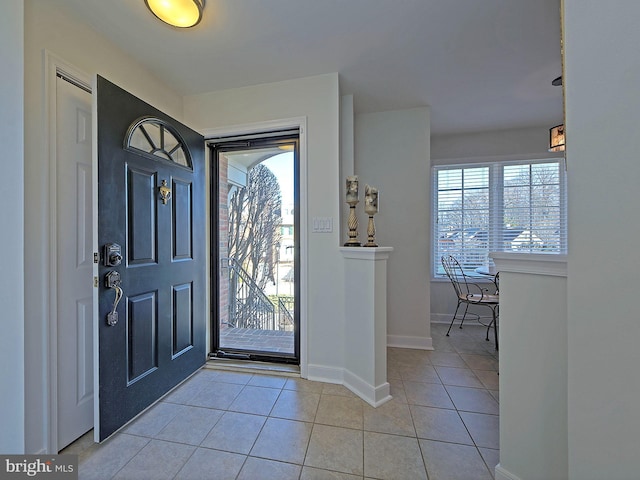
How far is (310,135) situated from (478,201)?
2674 mm

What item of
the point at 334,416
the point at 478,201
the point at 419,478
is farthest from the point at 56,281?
the point at 478,201

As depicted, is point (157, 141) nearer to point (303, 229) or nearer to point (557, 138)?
point (303, 229)

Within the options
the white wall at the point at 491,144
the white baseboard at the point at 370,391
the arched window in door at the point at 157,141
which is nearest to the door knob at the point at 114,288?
the arched window in door at the point at 157,141

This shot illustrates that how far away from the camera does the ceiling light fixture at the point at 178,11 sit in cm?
140

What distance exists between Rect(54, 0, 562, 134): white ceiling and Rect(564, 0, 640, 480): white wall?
124 centimetres

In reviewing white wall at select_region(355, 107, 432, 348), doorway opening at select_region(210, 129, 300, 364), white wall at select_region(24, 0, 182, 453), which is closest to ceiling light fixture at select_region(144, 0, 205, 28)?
white wall at select_region(24, 0, 182, 453)

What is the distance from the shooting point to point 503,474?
118 cm

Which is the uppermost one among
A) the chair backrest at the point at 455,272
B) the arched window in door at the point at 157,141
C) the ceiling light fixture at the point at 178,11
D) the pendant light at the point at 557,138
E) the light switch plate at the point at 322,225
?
the ceiling light fixture at the point at 178,11

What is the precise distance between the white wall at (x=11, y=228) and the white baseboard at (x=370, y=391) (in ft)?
5.78

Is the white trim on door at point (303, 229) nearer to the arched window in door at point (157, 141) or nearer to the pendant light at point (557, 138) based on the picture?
the arched window in door at point (157, 141)

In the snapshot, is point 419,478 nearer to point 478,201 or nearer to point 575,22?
point 575,22

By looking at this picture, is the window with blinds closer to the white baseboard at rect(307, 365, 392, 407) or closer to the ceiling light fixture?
the white baseboard at rect(307, 365, 392, 407)

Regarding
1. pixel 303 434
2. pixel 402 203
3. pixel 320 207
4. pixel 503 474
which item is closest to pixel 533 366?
pixel 503 474

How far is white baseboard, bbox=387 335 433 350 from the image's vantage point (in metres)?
2.80
